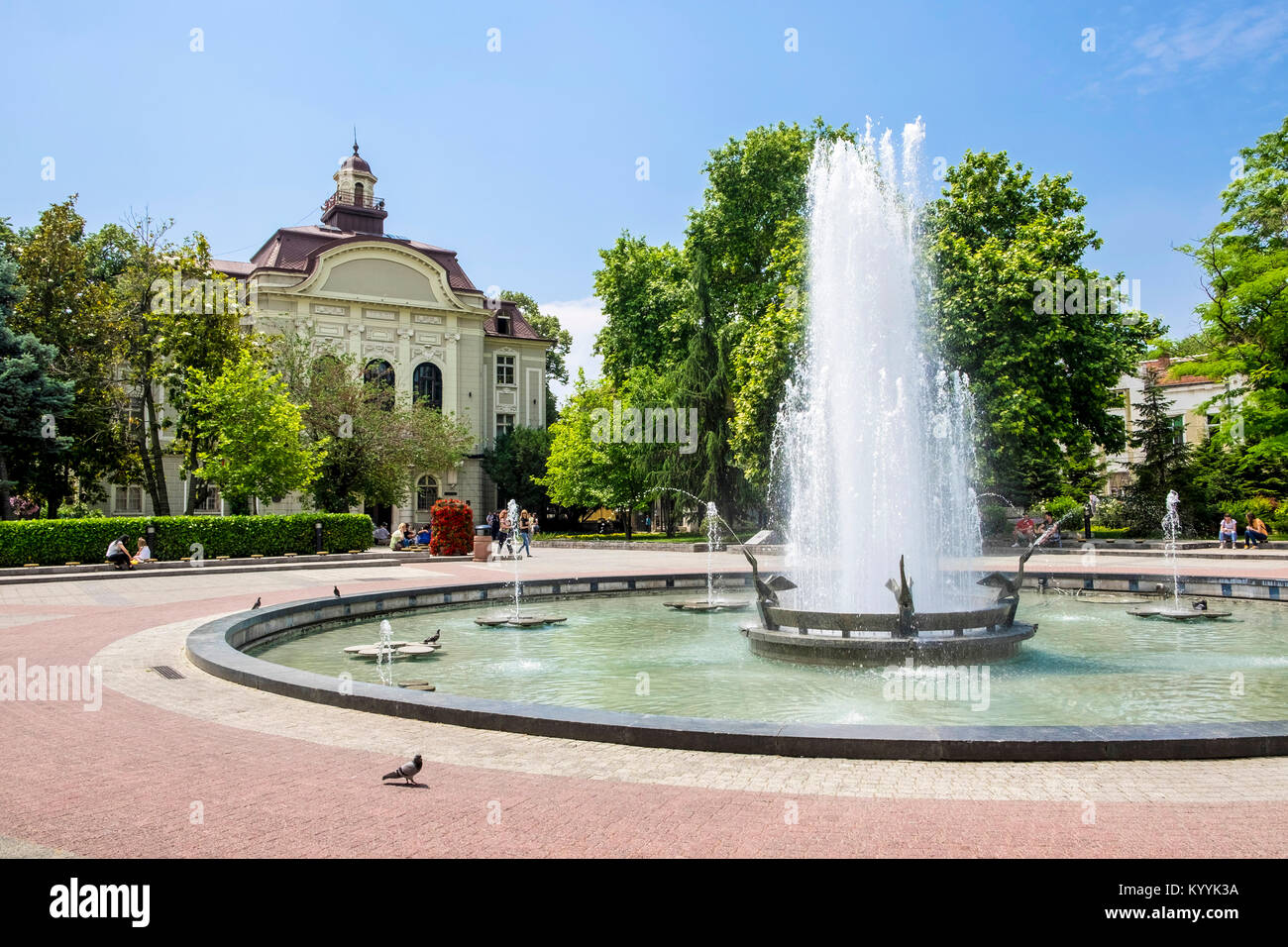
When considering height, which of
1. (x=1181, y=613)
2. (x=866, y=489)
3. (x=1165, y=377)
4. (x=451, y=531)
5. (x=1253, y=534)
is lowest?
(x=1181, y=613)

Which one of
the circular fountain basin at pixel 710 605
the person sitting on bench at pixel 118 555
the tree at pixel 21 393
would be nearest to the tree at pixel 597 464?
the tree at pixel 21 393

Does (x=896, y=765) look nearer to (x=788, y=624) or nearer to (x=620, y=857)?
(x=620, y=857)

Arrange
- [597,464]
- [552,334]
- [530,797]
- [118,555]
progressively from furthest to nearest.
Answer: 1. [552,334]
2. [597,464]
3. [118,555]
4. [530,797]

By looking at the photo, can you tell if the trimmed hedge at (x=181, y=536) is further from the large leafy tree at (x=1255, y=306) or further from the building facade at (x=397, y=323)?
the large leafy tree at (x=1255, y=306)

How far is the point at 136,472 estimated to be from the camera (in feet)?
128

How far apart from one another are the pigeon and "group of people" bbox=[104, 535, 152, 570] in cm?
2416

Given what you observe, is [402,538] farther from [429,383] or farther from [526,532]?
[429,383]

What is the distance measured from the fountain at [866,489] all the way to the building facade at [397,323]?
36.1 m

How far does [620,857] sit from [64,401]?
111ft

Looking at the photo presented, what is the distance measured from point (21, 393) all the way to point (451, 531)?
14923 mm

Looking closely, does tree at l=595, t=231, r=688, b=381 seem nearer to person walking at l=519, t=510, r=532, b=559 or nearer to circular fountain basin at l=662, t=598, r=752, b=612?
person walking at l=519, t=510, r=532, b=559

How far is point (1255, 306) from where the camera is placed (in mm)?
38062

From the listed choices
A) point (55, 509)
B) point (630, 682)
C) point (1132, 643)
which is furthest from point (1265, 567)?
point (55, 509)

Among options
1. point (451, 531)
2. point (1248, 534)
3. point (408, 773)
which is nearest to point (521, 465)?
point (451, 531)
